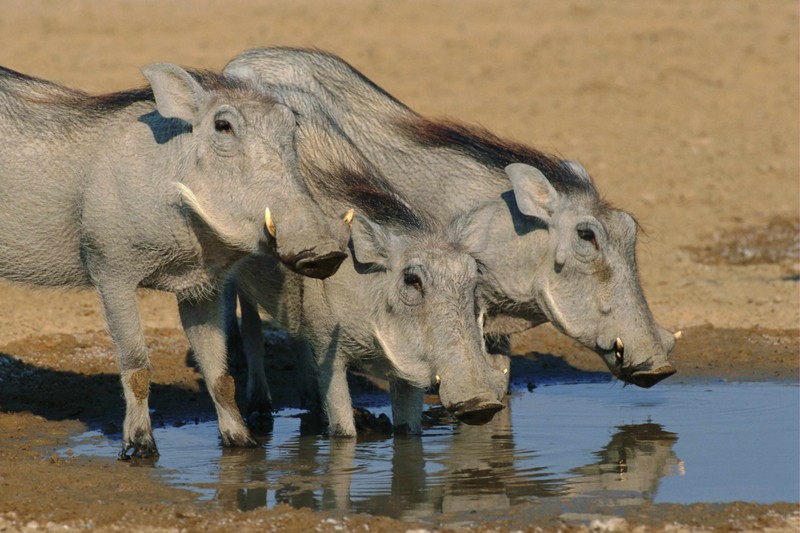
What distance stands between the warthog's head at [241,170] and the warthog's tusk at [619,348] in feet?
4.93

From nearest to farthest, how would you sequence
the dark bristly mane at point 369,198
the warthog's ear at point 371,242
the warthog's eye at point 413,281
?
1. the warthog's eye at point 413,281
2. the warthog's ear at point 371,242
3. the dark bristly mane at point 369,198

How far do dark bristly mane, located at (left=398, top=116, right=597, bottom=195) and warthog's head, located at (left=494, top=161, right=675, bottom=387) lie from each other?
0.13 metres

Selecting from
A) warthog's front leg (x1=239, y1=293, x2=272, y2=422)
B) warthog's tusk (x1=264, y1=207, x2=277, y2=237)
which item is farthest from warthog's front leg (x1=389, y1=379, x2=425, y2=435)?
warthog's tusk (x1=264, y1=207, x2=277, y2=237)

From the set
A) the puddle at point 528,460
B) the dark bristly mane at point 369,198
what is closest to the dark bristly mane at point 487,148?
the dark bristly mane at point 369,198

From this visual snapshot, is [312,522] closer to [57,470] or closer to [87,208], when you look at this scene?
[57,470]

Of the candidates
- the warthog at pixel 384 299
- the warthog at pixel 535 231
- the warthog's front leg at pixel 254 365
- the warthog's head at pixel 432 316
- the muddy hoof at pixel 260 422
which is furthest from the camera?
the warthog's front leg at pixel 254 365

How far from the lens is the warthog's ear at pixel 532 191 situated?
6.93 m

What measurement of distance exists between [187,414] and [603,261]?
2285 millimetres

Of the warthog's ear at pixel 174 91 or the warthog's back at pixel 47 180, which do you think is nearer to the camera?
the warthog's ear at pixel 174 91

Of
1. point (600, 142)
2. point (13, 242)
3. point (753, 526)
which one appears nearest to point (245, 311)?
point (13, 242)

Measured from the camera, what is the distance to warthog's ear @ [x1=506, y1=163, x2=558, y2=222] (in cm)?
693

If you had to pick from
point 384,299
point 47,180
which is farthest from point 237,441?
point 47,180

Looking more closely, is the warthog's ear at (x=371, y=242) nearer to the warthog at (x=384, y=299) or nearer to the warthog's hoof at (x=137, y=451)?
the warthog at (x=384, y=299)

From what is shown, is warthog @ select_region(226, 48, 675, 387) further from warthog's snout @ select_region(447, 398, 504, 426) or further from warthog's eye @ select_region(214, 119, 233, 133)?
warthog's snout @ select_region(447, 398, 504, 426)
